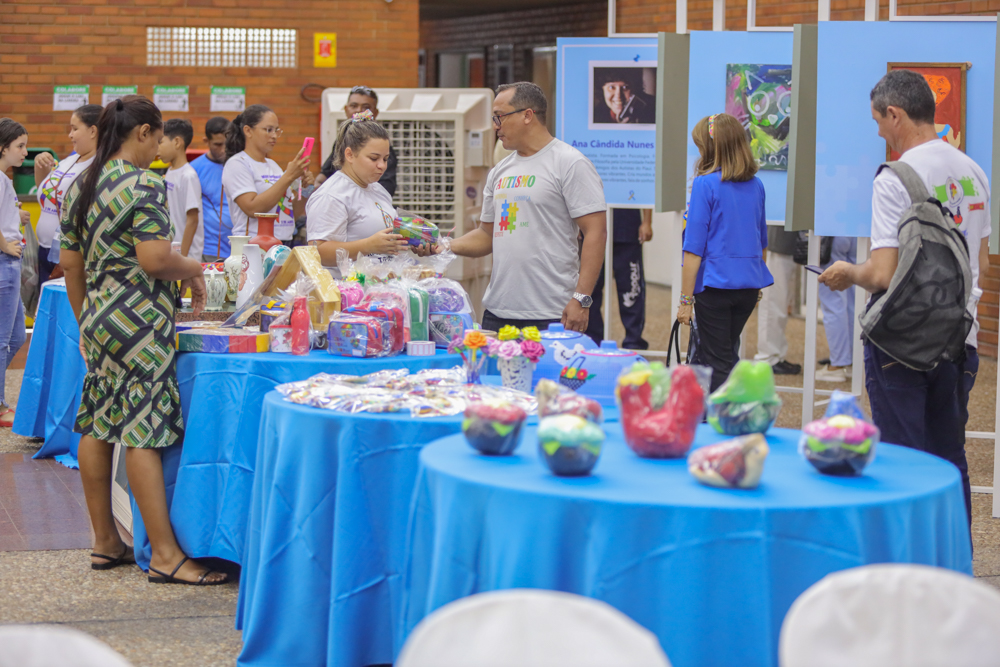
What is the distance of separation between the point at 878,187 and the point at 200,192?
3878 mm

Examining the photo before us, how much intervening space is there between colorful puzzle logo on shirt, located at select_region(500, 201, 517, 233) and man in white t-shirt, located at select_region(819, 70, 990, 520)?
128 cm

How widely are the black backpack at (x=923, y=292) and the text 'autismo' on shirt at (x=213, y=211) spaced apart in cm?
388

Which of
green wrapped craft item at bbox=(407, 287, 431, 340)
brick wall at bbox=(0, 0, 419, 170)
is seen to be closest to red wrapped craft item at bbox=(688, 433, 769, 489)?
green wrapped craft item at bbox=(407, 287, 431, 340)

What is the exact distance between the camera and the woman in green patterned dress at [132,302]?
10.4ft

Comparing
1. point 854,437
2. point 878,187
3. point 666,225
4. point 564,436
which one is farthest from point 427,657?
point 666,225

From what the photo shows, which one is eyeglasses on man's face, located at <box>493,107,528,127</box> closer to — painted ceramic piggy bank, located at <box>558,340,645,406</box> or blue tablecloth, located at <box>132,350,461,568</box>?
blue tablecloth, located at <box>132,350,461,568</box>

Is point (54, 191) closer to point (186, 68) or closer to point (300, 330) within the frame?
point (300, 330)

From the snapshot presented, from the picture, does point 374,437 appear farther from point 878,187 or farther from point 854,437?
point 878,187

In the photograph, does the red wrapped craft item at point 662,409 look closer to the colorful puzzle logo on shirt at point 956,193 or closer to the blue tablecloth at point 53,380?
the colorful puzzle logo on shirt at point 956,193

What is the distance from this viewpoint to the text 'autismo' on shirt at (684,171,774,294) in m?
4.49

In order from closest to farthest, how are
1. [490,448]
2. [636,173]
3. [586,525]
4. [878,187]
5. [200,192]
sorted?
[586,525]
[490,448]
[878,187]
[200,192]
[636,173]

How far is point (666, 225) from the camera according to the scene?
42.2 feet

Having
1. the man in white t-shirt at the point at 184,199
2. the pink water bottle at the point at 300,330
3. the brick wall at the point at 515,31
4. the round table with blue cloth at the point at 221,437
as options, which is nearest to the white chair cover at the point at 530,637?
the round table with blue cloth at the point at 221,437

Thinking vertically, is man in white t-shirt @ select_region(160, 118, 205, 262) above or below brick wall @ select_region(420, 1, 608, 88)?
below
